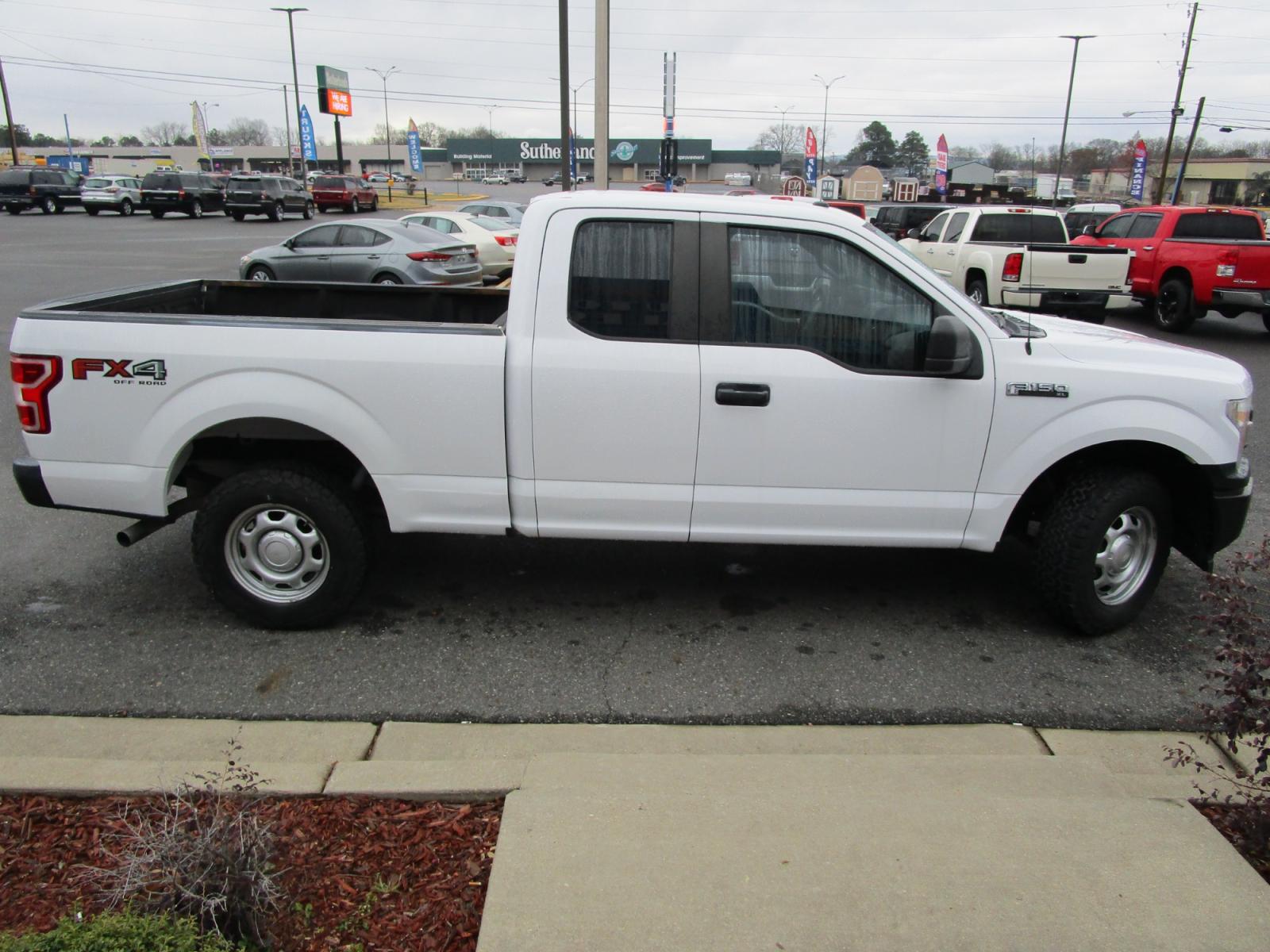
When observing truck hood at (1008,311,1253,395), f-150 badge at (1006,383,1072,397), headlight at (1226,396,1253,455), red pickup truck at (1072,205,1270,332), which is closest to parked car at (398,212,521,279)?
red pickup truck at (1072,205,1270,332)

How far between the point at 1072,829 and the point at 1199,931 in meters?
0.45

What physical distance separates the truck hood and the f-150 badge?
178 mm

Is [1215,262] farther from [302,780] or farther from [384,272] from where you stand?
[302,780]

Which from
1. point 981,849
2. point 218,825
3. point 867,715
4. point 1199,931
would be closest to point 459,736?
point 218,825

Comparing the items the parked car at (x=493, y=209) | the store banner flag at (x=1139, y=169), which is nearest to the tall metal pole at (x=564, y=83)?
the parked car at (x=493, y=209)

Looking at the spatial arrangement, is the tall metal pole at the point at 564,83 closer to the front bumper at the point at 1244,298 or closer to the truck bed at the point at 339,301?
the front bumper at the point at 1244,298

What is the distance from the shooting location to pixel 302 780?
3109 mm

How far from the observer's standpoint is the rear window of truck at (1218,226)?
50.5 feet

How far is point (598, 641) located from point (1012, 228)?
14.1 m

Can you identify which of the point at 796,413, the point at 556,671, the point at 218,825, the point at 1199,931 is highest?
the point at 796,413

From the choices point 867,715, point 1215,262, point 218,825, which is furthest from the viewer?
point 1215,262

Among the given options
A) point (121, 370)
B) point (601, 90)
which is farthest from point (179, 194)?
point (121, 370)

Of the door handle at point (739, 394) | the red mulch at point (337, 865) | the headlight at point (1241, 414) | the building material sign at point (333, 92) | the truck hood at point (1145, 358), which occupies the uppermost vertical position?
the building material sign at point (333, 92)

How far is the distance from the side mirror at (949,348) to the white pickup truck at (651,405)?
10 millimetres
